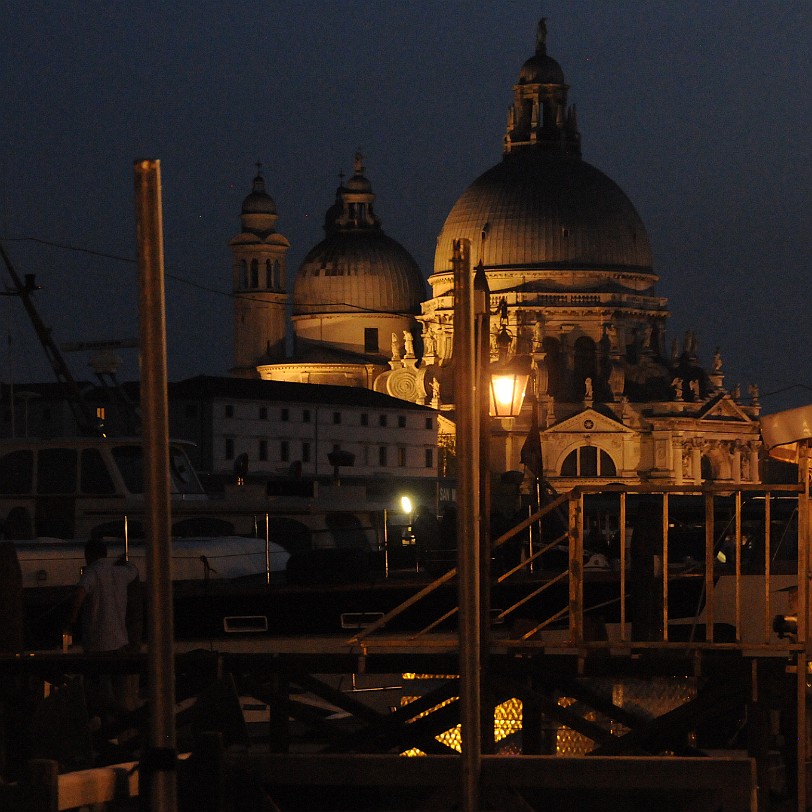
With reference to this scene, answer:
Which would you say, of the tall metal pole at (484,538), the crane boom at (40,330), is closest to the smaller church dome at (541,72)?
the crane boom at (40,330)

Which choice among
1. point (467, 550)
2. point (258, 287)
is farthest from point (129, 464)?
point (258, 287)

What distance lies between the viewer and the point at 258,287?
359 ft

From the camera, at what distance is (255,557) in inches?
798

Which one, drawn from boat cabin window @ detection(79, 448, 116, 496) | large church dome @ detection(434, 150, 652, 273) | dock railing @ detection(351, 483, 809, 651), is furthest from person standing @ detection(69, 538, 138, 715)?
large church dome @ detection(434, 150, 652, 273)

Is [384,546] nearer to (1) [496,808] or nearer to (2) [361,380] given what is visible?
(1) [496,808]

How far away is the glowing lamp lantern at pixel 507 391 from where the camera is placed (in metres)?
19.2

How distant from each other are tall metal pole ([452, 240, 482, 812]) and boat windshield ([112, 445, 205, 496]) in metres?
10.1

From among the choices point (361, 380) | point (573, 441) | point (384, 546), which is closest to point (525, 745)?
point (384, 546)

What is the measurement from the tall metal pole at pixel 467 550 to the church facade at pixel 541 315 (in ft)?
272

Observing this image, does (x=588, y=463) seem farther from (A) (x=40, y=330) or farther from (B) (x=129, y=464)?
(B) (x=129, y=464)

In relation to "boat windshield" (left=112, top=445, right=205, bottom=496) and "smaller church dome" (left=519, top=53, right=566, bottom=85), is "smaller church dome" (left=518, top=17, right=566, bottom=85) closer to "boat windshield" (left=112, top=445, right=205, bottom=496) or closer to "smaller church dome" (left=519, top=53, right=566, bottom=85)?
"smaller church dome" (left=519, top=53, right=566, bottom=85)

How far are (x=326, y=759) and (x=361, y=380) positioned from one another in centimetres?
9533

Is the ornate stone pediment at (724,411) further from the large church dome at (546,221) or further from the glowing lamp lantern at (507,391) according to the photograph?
the glowing lamp lantern at (507,391)

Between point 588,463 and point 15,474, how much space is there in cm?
7791
